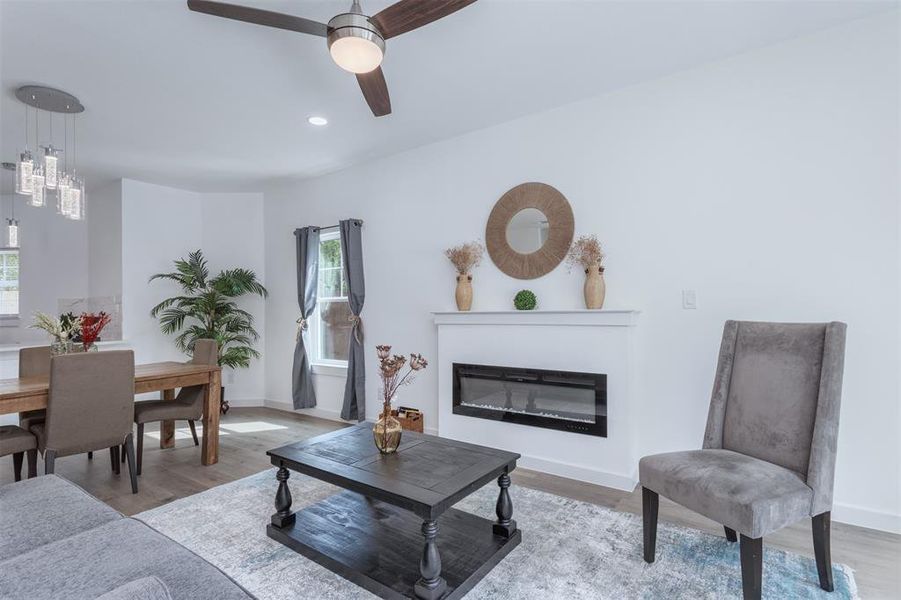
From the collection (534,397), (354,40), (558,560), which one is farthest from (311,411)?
(354,40)

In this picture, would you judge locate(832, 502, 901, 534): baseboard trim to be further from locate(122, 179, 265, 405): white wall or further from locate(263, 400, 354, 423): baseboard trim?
locate(122, 179, 265, 405): white wall

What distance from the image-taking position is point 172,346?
18.6 ft

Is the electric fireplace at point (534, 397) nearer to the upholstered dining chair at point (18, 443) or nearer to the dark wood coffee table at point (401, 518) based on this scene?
the dark wood coffee table at point (401, 518)

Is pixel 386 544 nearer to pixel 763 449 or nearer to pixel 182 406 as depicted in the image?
pixel 763 449

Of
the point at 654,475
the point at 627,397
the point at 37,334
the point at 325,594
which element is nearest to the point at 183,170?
the point at 37,334

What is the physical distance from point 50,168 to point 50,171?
0.06ft

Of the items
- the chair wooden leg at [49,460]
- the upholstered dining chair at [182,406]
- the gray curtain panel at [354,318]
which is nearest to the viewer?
the chair wooden leg at [49,460]

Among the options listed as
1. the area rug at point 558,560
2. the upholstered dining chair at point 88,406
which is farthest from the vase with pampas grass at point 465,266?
the upholstered dining chair at point 88,406

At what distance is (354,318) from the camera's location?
4801mm

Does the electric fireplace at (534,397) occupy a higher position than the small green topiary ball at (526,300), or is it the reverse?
the small green topiary ball at (526,300)

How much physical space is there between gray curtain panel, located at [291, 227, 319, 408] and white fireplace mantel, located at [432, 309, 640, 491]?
6.41ft

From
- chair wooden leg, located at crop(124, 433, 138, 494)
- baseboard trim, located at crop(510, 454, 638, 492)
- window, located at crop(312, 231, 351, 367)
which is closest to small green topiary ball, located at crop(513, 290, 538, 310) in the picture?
baseboard trim, located at crop(510, 454, 638, 492)

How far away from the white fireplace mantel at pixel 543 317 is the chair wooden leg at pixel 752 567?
62.6 inches

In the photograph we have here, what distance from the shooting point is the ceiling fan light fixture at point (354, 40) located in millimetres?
1895
